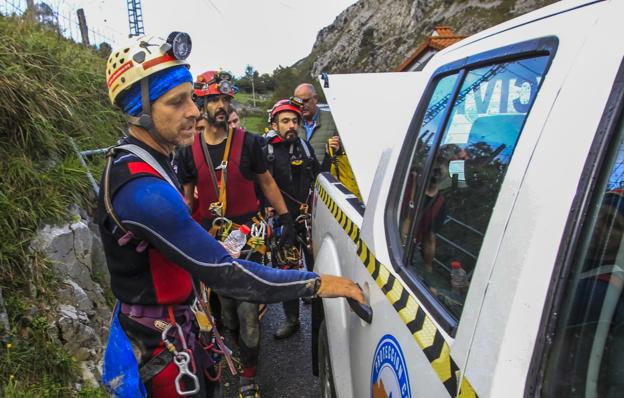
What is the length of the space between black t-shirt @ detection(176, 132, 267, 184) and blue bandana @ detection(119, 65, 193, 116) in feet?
4.72

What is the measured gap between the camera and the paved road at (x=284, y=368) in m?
3.02

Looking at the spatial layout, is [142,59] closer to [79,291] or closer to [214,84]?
[214,84]

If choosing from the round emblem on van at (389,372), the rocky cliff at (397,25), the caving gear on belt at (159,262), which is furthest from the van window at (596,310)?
the rocky cliff at (397,25)

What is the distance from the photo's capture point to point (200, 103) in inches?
125

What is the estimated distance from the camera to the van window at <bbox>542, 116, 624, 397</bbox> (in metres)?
0.73

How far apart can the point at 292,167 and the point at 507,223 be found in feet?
11.1

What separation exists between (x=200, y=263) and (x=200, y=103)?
6.52ft

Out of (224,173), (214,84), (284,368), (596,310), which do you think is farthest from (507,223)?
(284,368)

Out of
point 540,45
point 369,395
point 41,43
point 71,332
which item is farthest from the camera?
point 41,43

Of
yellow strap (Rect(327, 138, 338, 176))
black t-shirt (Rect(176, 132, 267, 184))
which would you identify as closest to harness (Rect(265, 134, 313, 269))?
yellow strap (Rect(327, 138, 338, 176))

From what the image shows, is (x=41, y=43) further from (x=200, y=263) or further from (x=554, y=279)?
(x=554, y=279)

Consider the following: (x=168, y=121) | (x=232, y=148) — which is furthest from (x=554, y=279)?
(x=232, y=148)

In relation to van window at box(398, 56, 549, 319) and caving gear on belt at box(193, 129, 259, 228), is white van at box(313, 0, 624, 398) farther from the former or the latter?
caving gear on belt at box(193, 129, 259, 228)

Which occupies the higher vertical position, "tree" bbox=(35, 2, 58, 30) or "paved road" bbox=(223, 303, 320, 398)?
"tree" bbox=(35, 2, 58, 30)
